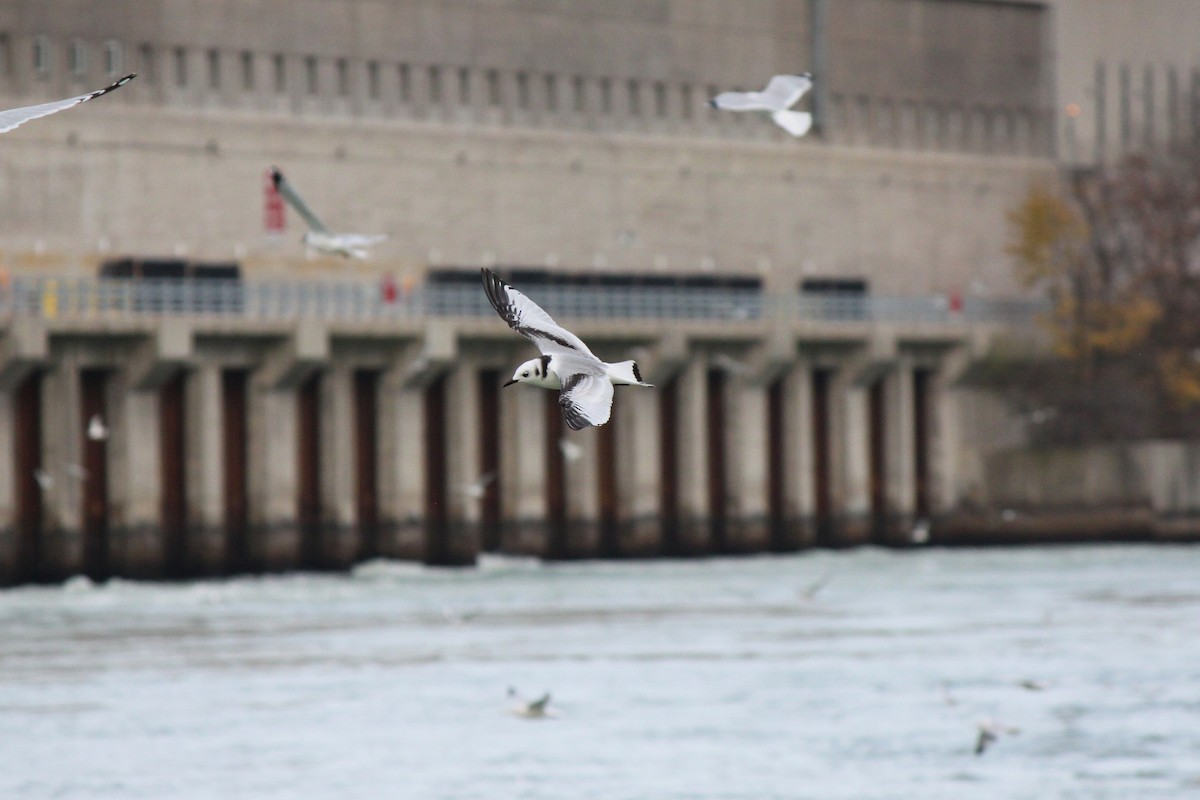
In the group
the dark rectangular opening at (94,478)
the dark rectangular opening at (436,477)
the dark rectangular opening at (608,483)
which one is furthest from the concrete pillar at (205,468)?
the dark rectangular opening at (608,483)

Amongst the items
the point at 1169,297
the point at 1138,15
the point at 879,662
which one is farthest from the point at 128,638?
the point at 1138,15

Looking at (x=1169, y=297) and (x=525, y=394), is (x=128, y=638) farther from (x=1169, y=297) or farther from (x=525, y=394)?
(x=1169, y=297)

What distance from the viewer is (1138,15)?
9025 centimetres

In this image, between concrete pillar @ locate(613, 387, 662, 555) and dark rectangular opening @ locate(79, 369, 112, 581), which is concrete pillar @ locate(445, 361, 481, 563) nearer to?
concrete pillar @ locate(613, 387, 662, 555)

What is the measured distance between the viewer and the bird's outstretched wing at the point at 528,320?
69.5 feet

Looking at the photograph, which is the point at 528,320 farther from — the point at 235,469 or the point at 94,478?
the point at 235,469

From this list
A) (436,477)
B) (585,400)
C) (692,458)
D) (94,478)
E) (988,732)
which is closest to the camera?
(585,400)

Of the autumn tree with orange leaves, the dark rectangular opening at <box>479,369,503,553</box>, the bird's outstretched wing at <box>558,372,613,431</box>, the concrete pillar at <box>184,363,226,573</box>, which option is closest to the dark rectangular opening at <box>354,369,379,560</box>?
the dark rectangular opening at <box>479,369,503,553</box>

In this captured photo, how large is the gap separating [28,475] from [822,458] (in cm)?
2499

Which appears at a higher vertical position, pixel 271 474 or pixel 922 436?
pixel 922 436

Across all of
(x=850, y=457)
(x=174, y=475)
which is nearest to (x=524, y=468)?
(x=174, y=475)

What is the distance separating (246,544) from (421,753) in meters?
31.0

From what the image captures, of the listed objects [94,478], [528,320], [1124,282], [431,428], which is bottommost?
[94,478]

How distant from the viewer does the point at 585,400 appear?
768 inches
